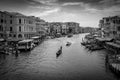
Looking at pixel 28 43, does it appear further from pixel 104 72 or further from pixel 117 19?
pixel 117 19

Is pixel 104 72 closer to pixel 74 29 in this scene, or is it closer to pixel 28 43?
pixel 28 43

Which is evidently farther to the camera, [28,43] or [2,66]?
[28,43]

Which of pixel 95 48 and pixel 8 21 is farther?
pixel 8 21

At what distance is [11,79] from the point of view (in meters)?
18.8

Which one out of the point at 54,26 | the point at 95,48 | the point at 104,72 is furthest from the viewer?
the point at 54,26

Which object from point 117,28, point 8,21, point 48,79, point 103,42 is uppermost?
point 8,21

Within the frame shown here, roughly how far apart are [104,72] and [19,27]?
142 ft

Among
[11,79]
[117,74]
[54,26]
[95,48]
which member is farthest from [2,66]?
[54,26]

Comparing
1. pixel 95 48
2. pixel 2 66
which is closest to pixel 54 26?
pixel 95 48

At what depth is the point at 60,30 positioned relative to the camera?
14138cm

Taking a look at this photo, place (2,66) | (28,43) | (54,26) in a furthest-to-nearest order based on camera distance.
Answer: (54,26) → (28,43) → (2,66)

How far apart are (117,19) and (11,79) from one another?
43.6 metres

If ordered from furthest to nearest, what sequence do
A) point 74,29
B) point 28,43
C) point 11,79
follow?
point 74,29 → point 28,43 → point 11,79

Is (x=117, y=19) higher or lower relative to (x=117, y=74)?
higher
